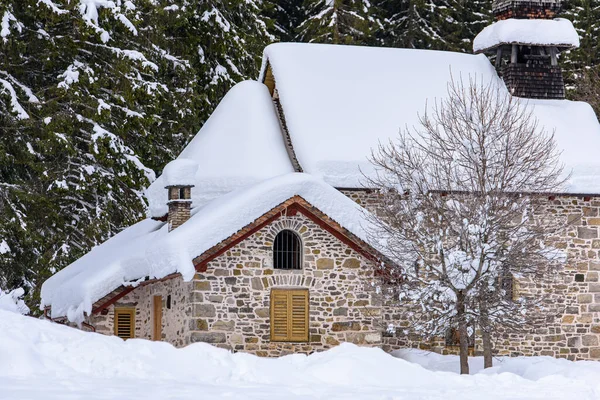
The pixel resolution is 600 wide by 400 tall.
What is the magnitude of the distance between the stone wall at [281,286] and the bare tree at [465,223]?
2.39 feet

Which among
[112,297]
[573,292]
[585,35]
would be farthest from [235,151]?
[585,35]

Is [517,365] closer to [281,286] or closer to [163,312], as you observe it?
[281,286]

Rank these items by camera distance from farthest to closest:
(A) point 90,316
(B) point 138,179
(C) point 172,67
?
(C) point 172,67 < (B) point 138,179 < (A) point 90,316

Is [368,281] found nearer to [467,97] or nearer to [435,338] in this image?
[435,338]

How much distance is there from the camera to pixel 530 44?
30.0m

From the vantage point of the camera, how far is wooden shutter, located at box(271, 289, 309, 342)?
2297 centimetres

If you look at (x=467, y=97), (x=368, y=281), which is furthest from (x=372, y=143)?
(x=368, y=281)

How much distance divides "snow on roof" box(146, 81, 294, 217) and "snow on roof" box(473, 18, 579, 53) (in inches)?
233

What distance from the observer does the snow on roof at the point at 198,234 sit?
2220 centimetres

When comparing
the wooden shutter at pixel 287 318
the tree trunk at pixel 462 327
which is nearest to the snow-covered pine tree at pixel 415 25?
the wooden shutter at pixel 287 318

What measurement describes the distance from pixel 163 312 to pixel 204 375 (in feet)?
29.1

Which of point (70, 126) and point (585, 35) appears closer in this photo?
point (70, 126)

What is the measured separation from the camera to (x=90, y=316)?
25.3 meters

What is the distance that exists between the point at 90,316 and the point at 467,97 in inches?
344
